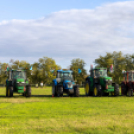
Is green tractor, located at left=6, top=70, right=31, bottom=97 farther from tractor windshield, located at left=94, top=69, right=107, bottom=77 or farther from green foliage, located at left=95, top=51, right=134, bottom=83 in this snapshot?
green foliage, located at left=95, top=51, right=134, bottom=83

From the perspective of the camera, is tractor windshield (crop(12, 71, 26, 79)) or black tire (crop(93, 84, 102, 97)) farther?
tractor windshield (crop(12, 71, 26, 79))

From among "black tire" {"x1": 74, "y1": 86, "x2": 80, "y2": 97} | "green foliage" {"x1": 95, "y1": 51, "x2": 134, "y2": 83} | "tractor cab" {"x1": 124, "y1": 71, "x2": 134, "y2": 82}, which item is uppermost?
"green foliage" {"x1": 95, "y1": 51, "x2": 134, "y2": 83}

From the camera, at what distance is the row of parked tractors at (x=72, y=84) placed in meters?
22.5

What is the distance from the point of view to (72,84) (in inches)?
895

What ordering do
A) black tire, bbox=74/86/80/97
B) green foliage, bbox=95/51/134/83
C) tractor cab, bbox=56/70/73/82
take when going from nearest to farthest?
black tire, bbox=74/86/80/97, tractor cab, bbox=56/70/73/82, green foliage, bbox=95/51/134/83

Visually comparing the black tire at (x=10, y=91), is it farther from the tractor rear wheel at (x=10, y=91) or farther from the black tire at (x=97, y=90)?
the black tire at (x=97, y=90)

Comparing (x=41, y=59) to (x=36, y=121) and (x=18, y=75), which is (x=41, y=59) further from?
(x=36, y=121)

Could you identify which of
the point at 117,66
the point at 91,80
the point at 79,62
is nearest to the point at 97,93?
the point at 91,80

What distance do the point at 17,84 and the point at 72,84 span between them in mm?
4439

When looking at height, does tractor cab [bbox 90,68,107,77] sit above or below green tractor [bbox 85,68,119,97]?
above

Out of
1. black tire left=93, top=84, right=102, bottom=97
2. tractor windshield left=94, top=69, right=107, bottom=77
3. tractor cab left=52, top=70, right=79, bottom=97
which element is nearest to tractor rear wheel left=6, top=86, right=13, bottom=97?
tractor cab left=52, top=70, right=79, bottom=97

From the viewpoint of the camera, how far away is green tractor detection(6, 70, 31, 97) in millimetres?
22562

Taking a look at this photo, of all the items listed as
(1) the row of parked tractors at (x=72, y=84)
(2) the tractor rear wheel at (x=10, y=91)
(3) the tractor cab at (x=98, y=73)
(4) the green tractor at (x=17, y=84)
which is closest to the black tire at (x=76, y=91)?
(1) the row of parked tractors at (x=72, y=84)

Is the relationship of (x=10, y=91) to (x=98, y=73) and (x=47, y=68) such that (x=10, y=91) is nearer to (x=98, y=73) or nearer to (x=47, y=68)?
(x=98, y=73)
